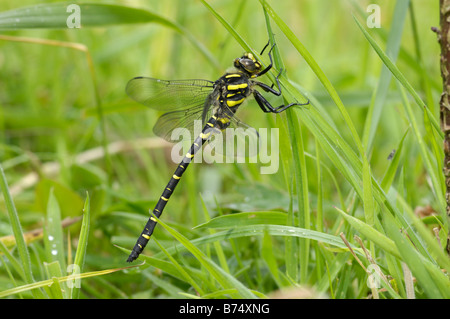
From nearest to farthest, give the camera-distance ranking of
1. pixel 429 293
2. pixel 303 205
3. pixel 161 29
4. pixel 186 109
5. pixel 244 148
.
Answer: pixel 429 293 → pixel 303 205 → pixel 244 148 → pixel 186 109 → pixel 161 29

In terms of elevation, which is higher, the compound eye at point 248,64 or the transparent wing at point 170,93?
the compound eye at point 248,64

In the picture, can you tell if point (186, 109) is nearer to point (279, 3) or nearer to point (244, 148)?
point (244, 148)

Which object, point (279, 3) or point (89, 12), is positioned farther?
point (279, 3)

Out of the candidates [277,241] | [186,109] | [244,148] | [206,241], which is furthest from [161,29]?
[206,241]

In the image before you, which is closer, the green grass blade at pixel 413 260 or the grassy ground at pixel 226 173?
the green grass blade at pixel 413 260

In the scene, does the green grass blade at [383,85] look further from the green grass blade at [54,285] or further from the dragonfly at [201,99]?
the green grass blade at [54,285]

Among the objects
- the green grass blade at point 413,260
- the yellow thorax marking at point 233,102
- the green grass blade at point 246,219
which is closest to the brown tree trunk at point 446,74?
the green grass blade at point 413,260
